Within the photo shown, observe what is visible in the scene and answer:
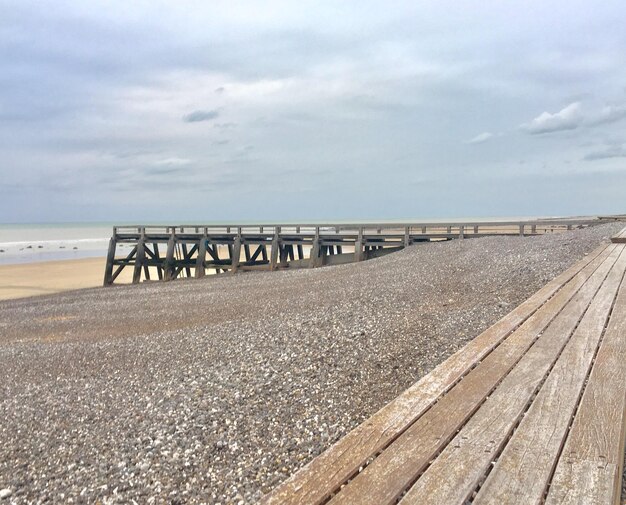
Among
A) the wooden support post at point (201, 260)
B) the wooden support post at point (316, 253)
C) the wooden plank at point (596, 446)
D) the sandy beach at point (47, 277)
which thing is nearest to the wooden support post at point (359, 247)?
the wooden support post at point (316, 253)

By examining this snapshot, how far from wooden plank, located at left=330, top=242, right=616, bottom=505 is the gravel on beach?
1.47 metres

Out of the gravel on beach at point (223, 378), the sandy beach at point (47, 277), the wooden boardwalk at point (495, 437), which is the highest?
the wooden boardwalk at point (495, 437)

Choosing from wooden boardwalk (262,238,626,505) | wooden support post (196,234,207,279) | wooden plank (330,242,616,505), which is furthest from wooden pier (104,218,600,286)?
wooden boardwalk (262,238,626,505)

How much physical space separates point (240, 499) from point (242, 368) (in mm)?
3135

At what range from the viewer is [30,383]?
828 centimetres

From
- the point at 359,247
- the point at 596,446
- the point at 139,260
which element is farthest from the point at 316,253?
the point at 596,446

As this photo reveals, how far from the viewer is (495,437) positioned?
2.95 meters

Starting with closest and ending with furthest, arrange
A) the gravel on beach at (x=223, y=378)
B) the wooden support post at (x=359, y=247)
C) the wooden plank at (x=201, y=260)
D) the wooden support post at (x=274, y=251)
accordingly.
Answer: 1. the gravel on beach at (x=223, y=378)
2. the wooden support post at (x=359, y=247)
3. the wooden support post at (x=274, y=251)
4. the wooden plank at (x=201, y=260)

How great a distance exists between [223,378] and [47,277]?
30203 mm

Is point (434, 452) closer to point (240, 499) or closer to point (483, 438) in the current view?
point (483, 438)

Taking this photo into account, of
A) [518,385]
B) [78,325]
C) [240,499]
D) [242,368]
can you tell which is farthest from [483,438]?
[78,325]

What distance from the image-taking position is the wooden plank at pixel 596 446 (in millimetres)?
2369

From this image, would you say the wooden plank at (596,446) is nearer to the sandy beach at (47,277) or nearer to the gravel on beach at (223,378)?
the gravel on beach at (223,378)

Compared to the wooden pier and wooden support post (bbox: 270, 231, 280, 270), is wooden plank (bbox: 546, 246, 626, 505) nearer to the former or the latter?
the wooden pier
